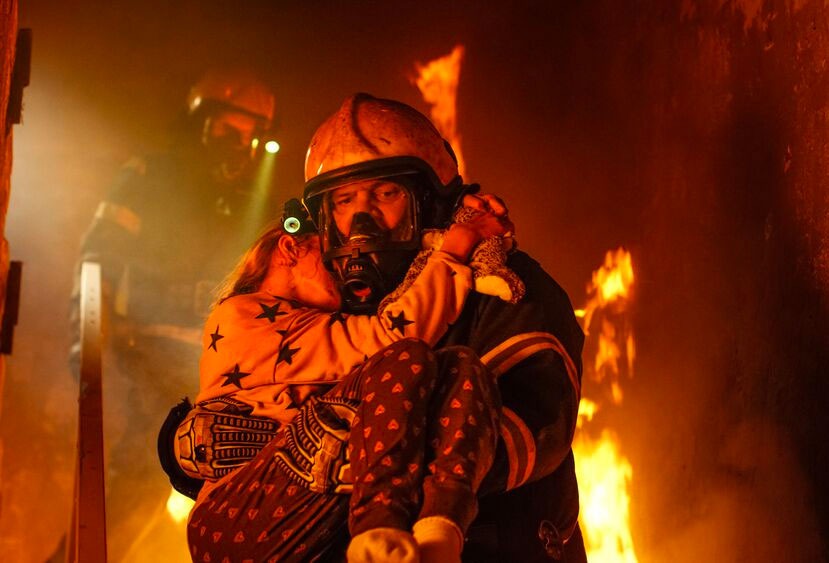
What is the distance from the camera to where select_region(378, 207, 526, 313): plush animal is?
263cm

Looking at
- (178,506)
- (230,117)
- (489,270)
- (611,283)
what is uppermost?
(230,117)

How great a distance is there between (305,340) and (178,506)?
2.60 m

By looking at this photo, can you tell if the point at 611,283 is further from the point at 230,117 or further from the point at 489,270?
the point at 230,117

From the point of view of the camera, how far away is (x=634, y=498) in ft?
12.8

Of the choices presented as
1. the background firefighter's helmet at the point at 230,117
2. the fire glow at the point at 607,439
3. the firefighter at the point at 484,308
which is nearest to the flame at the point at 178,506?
the background firefighter's helmet at the point at 230,117

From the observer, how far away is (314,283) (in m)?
2.89

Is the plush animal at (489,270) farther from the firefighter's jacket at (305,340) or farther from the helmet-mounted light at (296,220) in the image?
the helmet-mounted light at (296,220)

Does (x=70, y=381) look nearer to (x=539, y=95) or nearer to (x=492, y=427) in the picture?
Result: (x=539, y=95)

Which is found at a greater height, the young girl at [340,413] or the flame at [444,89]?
the flame at [444,89]

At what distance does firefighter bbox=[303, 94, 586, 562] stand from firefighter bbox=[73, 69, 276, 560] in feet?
8.01

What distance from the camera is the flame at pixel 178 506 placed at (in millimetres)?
4770

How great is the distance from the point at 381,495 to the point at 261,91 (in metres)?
3.54

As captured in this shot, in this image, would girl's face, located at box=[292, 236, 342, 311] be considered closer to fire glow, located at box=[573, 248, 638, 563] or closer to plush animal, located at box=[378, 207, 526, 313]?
plush animal, located at box=[378, 207, 526, 313]

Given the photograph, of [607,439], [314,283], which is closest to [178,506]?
[607,439]
